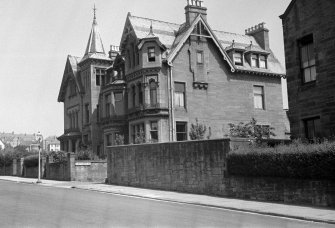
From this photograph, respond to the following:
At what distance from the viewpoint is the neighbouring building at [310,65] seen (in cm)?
2114

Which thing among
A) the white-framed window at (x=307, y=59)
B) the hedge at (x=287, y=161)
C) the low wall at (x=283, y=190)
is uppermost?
the white-framed window at (x=307, y=59)

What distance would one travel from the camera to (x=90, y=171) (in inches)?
1355

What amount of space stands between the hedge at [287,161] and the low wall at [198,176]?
30 centimetres

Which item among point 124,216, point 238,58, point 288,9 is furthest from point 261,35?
point 124,216

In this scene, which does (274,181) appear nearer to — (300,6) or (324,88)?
(324,88)

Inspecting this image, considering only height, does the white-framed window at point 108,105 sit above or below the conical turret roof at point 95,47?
Result: below

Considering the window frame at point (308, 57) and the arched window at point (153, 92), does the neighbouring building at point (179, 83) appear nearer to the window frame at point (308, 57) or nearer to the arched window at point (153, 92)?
the arched window at point (153, 92)

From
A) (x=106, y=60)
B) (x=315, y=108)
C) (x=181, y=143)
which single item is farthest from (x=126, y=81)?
(x=315, y=108)

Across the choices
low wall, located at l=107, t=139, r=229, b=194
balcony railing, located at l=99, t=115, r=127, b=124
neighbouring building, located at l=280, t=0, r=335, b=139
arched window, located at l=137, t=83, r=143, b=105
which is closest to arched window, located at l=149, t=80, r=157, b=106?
arched window, located at l=137, t=83, r=143, b=105

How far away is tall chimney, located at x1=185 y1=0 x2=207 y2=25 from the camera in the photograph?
39594mm

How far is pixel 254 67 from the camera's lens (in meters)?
42.7

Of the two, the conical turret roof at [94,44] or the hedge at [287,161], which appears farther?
the conical turret roof at [94,44]

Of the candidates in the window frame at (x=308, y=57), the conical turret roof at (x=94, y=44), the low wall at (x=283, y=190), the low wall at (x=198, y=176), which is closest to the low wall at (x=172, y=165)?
the low wall at (x=198, y=176)

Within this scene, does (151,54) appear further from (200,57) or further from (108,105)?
(108,105)
